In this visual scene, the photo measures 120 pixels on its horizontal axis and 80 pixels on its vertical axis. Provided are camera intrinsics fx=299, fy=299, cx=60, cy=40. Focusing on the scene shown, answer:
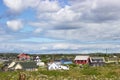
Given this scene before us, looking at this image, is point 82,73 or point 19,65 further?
point 19,65

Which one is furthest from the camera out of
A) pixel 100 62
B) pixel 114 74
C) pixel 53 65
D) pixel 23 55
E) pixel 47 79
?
pixel 23 55

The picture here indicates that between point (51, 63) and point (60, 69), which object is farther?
point (51, 63)

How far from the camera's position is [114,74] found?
189 ft

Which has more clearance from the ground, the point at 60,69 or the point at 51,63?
the point at 51,63

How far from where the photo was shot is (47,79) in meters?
47.1

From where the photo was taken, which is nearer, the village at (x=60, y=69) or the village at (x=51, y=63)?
the village at (x=60, y=69)

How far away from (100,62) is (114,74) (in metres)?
46.8

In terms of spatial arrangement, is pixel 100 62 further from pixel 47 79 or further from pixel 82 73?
pixel 47 79

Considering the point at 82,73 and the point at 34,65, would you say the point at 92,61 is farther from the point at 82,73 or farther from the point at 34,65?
the point at 82,73

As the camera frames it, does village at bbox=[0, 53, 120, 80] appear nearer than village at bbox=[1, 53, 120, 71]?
Yes

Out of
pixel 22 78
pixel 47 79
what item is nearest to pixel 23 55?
pixel 47 79

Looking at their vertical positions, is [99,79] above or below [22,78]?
below

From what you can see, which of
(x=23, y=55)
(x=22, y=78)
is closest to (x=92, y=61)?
(x=23, y=55)

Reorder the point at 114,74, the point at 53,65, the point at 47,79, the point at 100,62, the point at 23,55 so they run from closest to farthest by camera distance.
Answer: the point at 47,79 → the point at 114,74 → the point at 53,65 → the point at 100,62 → the point at 23,55
